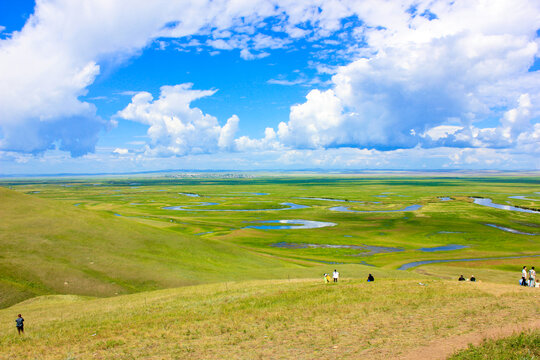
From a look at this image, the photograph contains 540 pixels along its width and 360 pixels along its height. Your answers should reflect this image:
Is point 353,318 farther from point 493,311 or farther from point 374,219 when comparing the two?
point 374,219

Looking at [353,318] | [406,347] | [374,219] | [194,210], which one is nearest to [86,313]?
[353,318]

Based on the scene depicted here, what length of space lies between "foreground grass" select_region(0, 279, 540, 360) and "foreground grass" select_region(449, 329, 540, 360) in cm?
267

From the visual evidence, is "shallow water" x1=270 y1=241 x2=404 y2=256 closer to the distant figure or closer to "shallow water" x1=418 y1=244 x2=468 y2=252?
"shallow water" x1=418 y1=244 x2=468 y2=252

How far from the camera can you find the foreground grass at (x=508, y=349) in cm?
1619

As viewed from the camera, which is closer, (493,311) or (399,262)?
(493,311)

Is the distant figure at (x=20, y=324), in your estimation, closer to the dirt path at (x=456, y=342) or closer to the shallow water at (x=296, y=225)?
the dirt path at (x=456, y=342)

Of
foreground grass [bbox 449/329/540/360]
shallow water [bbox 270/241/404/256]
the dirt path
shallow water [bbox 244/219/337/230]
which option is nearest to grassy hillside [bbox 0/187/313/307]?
shallow water [bbox 270/241/404/256]

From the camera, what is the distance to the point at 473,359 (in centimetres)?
1628

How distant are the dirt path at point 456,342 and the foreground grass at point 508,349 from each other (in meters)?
0.72

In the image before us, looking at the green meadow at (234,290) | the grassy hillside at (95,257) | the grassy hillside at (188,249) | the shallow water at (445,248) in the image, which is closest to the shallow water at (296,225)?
the grassy hillside at (188,249)

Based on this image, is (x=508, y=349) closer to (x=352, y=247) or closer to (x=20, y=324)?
(x=20, y=324)

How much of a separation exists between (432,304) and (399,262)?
4654 cm

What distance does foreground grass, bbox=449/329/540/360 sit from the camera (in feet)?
53.1

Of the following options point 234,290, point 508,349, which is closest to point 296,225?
point 234,290
